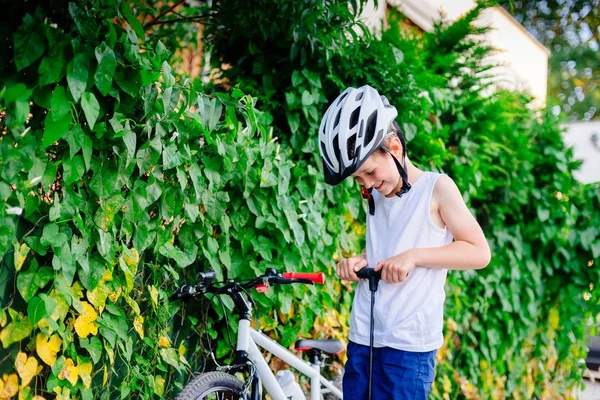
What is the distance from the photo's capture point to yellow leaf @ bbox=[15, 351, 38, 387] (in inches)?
102

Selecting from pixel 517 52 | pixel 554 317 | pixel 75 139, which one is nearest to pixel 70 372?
pixel 75 139

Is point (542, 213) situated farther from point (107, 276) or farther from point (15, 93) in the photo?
point (15, 93)

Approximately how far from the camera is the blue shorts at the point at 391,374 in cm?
274

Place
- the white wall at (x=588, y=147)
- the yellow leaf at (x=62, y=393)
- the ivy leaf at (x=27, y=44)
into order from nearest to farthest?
the ivy leaf at (x=27, y=44) < the yellow leaf at (x=62, y=393) < the white wall at (x=588, y=147)

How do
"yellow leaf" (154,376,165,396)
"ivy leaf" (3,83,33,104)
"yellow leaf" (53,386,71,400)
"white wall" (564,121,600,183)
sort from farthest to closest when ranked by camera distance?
"white wall" (564,121,600,183), "yellow leaf" (154,376,165,396), "yellow leaf" (53,386,71,400), "ivy leaf" (3,83,33,104)

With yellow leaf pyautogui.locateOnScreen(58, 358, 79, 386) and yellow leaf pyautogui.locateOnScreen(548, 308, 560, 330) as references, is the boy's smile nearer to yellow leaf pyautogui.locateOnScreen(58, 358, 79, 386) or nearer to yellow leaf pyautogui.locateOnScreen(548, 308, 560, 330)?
yellow leaf pyautogui.locateOnScreen(58, 358, 79, 386)

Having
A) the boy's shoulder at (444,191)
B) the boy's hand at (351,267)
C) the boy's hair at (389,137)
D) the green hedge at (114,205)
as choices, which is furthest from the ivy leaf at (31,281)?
the boy's shoulder at (444,191)

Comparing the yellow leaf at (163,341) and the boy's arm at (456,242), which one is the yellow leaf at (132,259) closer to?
the yellow leaf at (163,341)

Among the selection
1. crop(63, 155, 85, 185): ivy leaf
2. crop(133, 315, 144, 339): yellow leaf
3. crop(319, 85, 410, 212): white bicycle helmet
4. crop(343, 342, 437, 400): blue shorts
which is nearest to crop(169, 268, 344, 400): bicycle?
crop(133, 315, 144, 339): yellow leaf

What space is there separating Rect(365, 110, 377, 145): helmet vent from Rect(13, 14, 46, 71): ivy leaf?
1.25 m

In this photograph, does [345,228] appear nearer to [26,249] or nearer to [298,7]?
[298,7]

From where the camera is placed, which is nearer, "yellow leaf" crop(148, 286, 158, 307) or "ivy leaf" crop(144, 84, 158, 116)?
"ivy leaf" crop(144, 84, 158, 116)

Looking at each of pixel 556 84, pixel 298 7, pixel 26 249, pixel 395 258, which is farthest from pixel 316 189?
pixel 556 84

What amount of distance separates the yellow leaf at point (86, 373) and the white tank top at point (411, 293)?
109 centimetres
